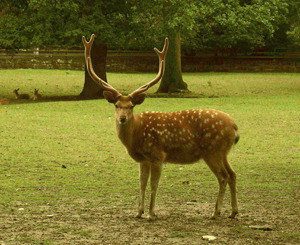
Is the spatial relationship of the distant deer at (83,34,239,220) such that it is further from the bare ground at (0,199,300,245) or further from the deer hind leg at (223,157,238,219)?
the bare ground at (0,199,300,245)

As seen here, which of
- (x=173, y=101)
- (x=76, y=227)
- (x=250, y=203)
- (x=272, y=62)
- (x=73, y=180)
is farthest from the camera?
(x=272, y=62)

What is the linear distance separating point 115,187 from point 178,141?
176cm

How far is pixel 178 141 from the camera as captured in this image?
6.50 m

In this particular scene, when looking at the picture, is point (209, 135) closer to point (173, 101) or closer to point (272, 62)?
point (173, 101)

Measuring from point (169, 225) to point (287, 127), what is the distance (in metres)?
8.34

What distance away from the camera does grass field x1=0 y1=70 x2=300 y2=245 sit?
5863mm

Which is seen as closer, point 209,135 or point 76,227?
point 76,227

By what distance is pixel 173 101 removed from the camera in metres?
19.7

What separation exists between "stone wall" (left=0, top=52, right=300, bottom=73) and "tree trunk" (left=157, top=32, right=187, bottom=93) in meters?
13.3

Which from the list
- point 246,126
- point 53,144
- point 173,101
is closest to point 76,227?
point 53,144

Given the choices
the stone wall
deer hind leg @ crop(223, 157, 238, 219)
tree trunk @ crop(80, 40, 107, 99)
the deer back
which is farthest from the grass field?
the stone wall

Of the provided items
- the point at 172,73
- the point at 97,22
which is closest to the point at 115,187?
the point at 97,22

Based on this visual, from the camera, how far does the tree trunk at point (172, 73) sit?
23837mm

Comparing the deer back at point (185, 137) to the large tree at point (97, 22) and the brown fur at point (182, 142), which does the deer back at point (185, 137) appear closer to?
the brown fur at point (182, 142)
